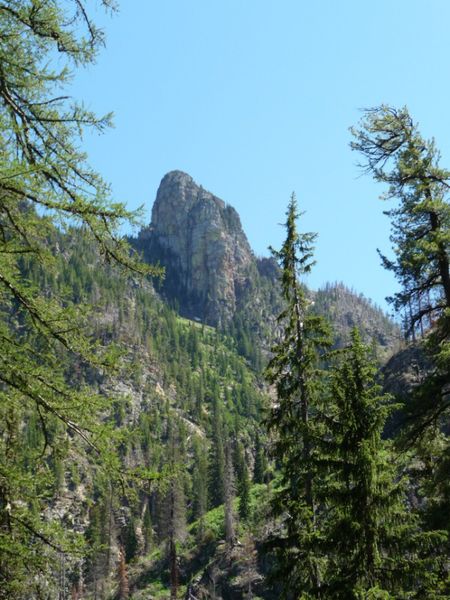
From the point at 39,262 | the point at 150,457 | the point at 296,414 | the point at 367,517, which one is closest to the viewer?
the point at 39,262

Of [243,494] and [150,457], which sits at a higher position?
[150,457]

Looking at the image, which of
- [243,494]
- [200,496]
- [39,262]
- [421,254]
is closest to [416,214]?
[421,254]

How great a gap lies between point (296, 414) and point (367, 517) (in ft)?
15.1

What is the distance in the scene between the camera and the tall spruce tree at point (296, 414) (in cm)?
1317

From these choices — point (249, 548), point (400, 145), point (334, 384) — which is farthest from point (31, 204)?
point (249, 548)

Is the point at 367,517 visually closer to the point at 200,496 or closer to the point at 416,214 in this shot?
the point at 416,214

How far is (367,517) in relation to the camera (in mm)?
10484

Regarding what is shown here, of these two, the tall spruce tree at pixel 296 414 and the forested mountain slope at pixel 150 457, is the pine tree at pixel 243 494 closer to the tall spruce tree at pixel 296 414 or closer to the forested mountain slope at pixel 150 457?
the forested mountain slope at pixel 150 457

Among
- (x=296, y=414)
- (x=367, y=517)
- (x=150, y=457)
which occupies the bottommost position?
(x=367, y=517)

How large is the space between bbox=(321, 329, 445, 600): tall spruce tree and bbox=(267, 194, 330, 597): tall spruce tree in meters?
1.43

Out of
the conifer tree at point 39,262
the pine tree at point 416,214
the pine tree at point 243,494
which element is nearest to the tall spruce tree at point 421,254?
the pine tree at point 416,214

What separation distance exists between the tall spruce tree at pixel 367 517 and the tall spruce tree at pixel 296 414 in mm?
1429

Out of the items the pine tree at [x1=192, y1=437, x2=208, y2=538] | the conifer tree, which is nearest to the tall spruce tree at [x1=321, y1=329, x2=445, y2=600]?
the conifer tree

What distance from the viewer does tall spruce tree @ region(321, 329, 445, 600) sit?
9906 mm
